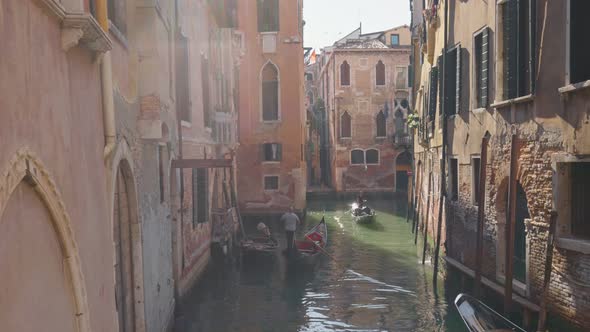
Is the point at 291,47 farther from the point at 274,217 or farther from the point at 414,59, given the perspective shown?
the point at 274,217

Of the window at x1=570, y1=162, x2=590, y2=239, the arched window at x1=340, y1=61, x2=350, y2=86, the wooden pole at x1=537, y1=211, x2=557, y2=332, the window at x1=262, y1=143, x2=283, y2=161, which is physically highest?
the arched window at x1=340, y1=61, x2=350, y2=86

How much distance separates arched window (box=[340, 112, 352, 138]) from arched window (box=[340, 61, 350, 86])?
1.64 metres

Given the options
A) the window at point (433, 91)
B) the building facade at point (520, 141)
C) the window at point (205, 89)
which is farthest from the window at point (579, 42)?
the window at point (205, 89)

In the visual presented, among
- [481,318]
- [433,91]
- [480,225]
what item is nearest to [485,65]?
[480,225]

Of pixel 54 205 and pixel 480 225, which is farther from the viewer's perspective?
pixel 480 225

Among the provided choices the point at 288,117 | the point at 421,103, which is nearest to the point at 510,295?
the point at 421,103

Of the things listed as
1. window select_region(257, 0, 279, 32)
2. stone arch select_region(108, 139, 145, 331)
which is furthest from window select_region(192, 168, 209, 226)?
window select_region(257, 0, 279, 32)

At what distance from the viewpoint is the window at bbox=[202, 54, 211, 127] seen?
40.7 ft

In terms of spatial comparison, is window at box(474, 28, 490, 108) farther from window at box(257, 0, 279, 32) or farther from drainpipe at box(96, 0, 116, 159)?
window at box(257, 0, 279, 32)

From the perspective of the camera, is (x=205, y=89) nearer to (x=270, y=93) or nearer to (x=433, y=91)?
(x=433, y=91)

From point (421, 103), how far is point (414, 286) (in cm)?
704

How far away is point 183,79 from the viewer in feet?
33.4

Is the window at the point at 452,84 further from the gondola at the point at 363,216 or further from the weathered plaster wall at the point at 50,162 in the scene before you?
the gondola at the point at 363,216

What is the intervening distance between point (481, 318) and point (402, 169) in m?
23.8
